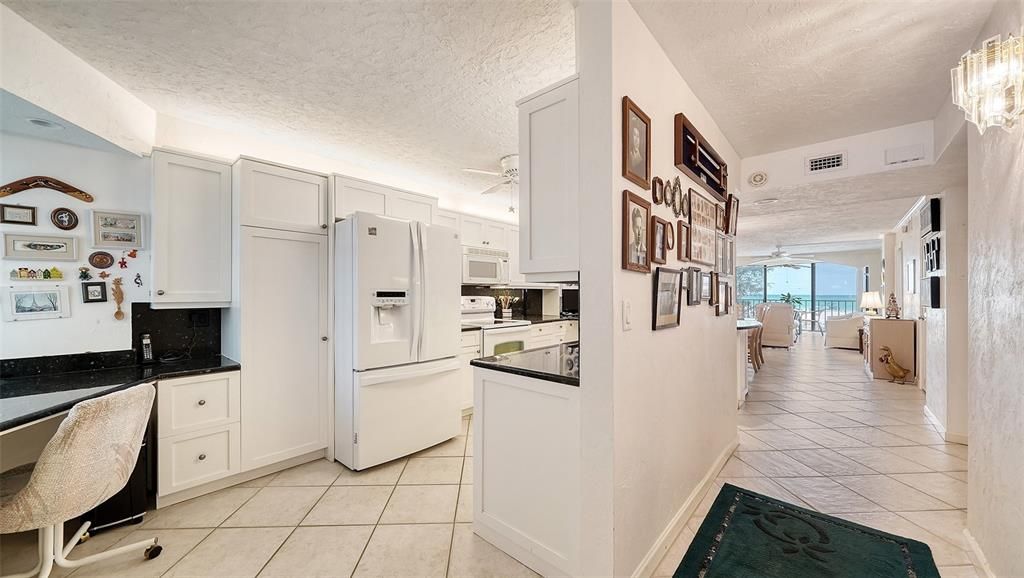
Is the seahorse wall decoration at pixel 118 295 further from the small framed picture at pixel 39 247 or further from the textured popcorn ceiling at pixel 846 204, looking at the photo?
the textured popcorn ceiling at pixel 846 204

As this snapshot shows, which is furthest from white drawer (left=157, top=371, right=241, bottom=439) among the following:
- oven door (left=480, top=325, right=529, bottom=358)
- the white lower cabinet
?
oven door (left=480, top=325, right=529, bottom=358)

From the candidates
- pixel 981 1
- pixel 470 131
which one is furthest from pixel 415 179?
pixel 981 1

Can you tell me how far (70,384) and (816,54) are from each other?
419 cm

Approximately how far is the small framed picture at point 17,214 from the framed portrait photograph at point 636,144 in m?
3.28

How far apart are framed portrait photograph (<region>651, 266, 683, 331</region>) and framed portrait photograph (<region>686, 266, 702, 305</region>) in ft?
0.46

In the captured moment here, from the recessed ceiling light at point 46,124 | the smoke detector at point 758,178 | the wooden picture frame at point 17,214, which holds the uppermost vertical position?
the smoke detector at point 758,178

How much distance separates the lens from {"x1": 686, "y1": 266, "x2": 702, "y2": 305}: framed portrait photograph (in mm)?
2150

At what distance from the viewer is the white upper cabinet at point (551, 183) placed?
1.60 m

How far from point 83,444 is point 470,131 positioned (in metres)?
2.75

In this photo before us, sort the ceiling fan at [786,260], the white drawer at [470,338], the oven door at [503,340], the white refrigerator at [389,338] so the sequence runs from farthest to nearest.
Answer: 1. the ceiling fan at [786,260]
2. the oven door at [503,340]
3. the white drawer at [470,338]
4. the white refrigerator at [389,338]

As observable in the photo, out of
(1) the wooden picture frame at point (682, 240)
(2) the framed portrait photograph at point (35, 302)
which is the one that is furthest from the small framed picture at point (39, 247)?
(1) the wooden picture frame at point (682, 240)

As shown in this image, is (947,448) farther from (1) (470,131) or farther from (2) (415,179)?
(2) (415,179)

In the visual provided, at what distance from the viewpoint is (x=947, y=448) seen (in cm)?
306

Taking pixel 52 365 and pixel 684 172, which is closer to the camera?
pixel 684 172
